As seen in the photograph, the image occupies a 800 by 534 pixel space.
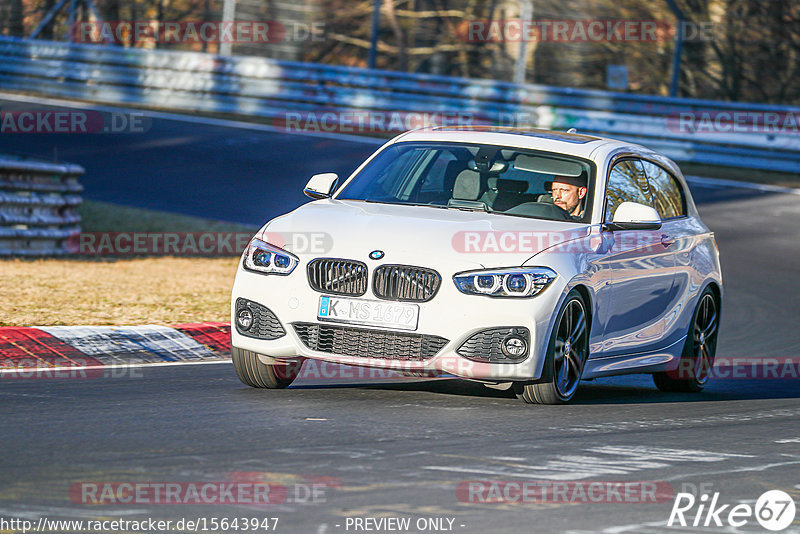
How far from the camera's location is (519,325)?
796cm

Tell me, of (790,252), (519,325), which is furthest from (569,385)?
(790,252)

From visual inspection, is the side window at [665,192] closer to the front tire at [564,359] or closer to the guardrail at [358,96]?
the front tire at [564,359]

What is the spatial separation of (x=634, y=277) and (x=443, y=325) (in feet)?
5.75

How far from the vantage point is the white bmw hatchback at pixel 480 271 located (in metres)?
7.97

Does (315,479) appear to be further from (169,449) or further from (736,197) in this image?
(736,197)

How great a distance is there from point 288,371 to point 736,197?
14498 millimetres

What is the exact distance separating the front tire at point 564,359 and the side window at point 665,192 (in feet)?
6.03

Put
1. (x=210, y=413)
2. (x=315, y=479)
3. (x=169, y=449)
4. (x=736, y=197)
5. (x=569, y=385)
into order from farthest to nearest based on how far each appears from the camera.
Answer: (x=736, y=197), (x=569, y=385), (x=210, y=413), (x=169, y=449), (x=315, y=479)

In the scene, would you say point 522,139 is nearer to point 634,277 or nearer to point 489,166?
point 489,166

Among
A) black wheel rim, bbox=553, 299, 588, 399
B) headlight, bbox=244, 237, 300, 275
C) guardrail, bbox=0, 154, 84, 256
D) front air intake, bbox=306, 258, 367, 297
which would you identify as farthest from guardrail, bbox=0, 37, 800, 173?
front air intake, bbox=306, 258, 367, 297

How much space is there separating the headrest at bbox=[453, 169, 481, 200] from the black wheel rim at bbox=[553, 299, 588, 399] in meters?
1.07

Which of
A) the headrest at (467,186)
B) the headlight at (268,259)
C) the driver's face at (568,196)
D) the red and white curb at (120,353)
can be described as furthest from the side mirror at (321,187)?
the driver's face at (568,196)

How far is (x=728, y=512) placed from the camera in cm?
589

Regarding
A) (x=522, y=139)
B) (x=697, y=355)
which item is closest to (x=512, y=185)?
(x=522, y=139)
